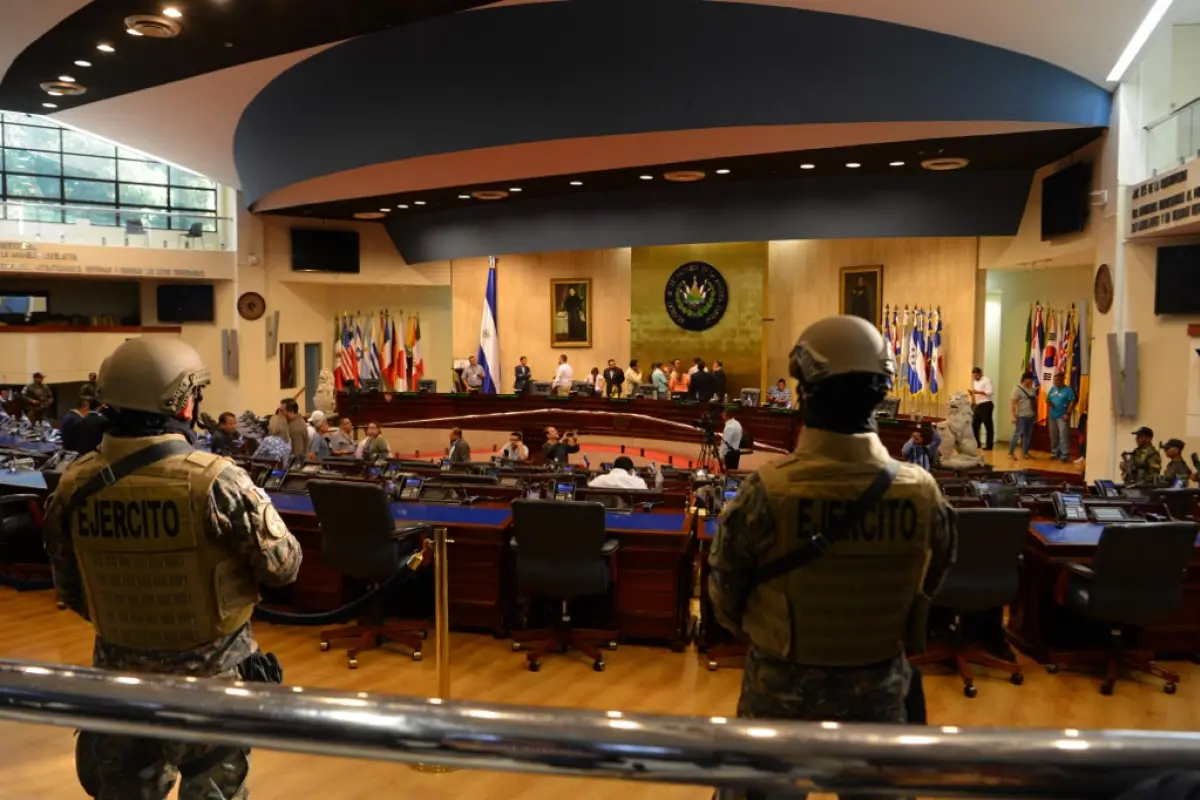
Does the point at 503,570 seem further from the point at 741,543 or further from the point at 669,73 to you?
the point at 669,73

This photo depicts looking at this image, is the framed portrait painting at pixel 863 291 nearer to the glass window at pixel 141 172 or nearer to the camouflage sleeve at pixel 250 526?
the camouflage sleeve at pixel 250 526

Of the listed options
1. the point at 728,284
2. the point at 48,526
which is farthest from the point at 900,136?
the point at 48,526

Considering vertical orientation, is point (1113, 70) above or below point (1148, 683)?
above

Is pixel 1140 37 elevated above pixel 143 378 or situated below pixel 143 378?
above

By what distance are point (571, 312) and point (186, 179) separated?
9.91 meters

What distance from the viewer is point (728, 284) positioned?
18.2 meters

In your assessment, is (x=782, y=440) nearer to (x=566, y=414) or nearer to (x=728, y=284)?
(x=566, y=414)

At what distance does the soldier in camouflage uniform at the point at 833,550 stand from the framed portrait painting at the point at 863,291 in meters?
14.5

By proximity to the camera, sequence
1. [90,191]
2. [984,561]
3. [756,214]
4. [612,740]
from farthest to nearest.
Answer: [90,191], [756,214], [984,561], [612,740]

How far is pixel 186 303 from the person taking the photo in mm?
19141

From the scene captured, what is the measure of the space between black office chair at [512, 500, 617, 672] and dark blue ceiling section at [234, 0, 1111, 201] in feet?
17.1

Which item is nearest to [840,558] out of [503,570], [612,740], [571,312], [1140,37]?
[612,740]

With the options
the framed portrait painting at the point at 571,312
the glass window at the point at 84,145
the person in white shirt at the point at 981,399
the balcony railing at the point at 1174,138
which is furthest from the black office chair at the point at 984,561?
the glass window at the point at 84,145

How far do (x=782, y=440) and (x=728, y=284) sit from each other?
542cm
